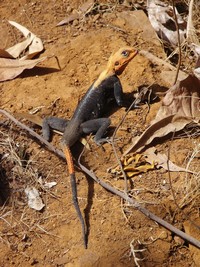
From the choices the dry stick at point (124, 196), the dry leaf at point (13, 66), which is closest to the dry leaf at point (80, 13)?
the dry leaf at point (13, 66)

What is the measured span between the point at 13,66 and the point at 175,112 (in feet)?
5.71

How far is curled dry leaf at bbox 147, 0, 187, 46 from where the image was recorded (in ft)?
19.0

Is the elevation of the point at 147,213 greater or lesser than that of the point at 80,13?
A: lesser

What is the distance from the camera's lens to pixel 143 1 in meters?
6.38

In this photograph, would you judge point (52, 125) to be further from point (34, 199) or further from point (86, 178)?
point (34, 199)

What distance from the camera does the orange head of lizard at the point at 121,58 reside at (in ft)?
17.4

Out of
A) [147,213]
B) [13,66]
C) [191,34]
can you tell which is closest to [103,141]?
[147,213]

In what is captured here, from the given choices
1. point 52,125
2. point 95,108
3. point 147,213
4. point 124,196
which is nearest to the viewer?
point 147,213

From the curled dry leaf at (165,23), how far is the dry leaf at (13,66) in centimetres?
124

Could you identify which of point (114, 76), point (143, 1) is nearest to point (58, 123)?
point (114, 76)

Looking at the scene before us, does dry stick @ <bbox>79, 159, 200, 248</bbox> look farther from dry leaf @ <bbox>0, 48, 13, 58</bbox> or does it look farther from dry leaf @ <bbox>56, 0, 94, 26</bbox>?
dry leaf @ <bbox>56, 0, 94, 26</bbox>

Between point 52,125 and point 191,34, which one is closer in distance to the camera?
point 52,125

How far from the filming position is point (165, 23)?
5848 mm

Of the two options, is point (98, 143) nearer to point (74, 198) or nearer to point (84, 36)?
point (74, 198)
